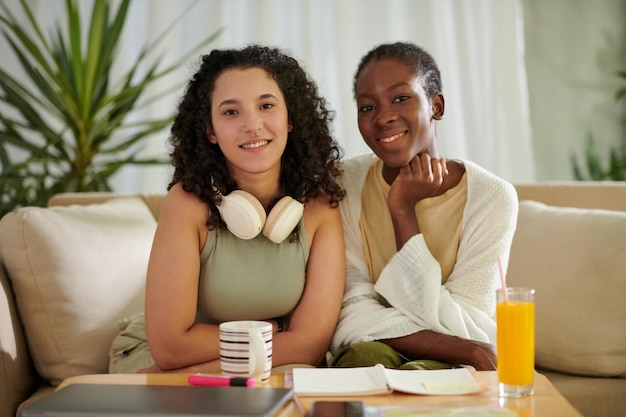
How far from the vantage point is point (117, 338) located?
202 centimetres

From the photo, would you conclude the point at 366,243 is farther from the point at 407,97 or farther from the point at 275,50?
the point at 275,50

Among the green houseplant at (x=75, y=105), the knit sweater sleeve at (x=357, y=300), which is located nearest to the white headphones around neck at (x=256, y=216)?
the knit sweater sleeve at (x=357, y=300)

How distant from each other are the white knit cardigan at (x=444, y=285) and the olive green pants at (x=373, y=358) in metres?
0.06

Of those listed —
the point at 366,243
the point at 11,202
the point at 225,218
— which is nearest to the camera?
the point at 225,218

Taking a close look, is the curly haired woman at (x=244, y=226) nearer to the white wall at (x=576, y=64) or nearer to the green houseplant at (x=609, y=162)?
the green houseplant at (x=609, y=162)

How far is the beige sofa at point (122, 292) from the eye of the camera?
1966mm

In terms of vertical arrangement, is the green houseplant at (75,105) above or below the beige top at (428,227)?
above

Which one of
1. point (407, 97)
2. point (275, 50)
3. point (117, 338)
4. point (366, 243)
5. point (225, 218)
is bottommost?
point (117, 338)

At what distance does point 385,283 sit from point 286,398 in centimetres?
73

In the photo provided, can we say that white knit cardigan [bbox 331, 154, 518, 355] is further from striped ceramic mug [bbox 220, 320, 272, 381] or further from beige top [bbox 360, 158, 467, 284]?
striped ceramic mug [bbox 220, 320, 272, 381]

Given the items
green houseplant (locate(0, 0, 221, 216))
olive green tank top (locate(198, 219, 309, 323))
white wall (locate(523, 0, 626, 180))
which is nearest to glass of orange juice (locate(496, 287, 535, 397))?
olive green tank top (locate(198, 219, 309, 323))

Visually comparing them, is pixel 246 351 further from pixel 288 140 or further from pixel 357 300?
pixel 288 140

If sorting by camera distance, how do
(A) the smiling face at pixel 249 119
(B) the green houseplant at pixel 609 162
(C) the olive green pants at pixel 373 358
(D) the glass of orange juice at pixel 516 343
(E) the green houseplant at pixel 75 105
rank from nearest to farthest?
(D) the glass of orange juice at pixel 516 343, (C) the olive green pants at pixel 373 358, (A) the smiling face at pixel 249 119, (E) the green houseplant at pixel 75 105, (B) the green houseplant at pixel 609 162

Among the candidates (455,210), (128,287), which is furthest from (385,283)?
(128,287)
